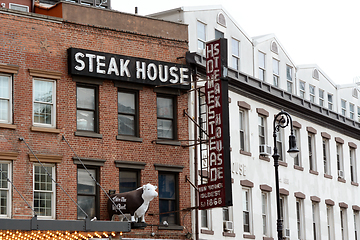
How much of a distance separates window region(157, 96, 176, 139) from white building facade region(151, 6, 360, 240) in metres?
0.89

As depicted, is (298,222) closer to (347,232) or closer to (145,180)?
(347,232)

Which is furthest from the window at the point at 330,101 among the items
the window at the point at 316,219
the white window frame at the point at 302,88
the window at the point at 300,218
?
the window at the point at 300,218

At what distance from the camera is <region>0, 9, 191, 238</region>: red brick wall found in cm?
2662

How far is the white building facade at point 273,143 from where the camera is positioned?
32.4 metres

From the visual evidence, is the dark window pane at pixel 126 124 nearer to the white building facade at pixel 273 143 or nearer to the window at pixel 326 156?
the white building facade at pixel 273 143

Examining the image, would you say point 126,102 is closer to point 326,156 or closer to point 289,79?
point 289,79

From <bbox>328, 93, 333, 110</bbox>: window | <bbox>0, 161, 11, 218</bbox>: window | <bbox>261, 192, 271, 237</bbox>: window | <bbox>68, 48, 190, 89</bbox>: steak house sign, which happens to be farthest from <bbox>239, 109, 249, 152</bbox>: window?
<bbox>0, 161, 11, 218</bbox>: window

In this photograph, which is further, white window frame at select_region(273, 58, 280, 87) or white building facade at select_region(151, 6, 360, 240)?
white window frame at select_region(273, 58, 280, 87)

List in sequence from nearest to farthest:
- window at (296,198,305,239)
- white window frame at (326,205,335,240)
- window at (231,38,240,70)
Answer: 1. window at (231,38,240,70)
2. window at (296,198,305,239)
3. white window frame at (326,205,335,240)

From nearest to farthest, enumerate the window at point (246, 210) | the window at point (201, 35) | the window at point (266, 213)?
the window at point (201, 35), the window at point (246, 210), the window at point (266, 213)

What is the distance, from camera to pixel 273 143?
120 ft

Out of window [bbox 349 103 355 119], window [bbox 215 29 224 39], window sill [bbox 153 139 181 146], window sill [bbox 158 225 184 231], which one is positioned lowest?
window sill [bbox 158 225 184 231]

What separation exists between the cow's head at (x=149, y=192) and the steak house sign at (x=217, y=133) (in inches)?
89.0

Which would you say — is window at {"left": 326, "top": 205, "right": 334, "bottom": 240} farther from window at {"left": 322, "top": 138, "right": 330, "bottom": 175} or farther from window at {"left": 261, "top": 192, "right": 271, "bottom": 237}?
window at {"left": 261, "top": 192, "right": 271, "bottom": 237}
